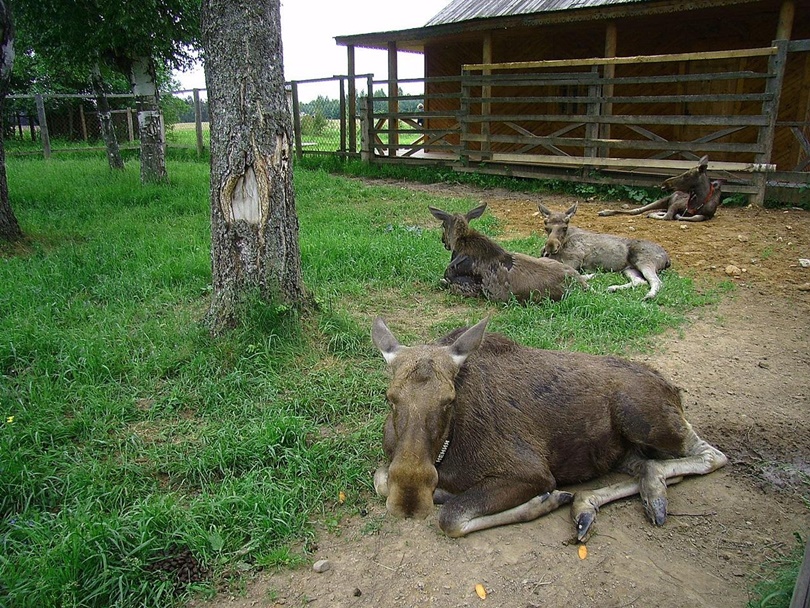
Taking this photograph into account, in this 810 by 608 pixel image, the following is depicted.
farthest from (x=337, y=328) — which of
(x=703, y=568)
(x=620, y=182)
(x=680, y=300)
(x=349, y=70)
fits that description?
(x=349, y=70)

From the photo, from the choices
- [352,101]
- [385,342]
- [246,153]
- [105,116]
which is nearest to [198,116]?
[352,101]

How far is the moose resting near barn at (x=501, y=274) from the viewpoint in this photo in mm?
7062

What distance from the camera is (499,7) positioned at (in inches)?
669

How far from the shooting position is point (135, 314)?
20.6 ft

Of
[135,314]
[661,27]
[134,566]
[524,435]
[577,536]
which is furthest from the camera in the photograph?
[661,27]

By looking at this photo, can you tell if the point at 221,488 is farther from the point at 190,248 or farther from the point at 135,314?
the point at 190,248

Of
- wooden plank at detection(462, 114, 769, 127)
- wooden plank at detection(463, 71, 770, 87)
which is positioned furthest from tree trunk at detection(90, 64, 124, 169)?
wooden plank at detection(462, 114, 769, 127)

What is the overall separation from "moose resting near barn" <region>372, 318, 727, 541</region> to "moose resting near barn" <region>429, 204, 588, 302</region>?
112 inches

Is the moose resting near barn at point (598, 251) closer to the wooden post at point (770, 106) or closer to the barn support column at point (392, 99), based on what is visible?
the wooden post at point (770, 106)

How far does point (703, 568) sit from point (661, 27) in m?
→ 16.4

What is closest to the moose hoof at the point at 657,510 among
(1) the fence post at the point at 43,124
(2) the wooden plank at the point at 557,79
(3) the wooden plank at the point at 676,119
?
(3) the wooden plank at the point at 676,119

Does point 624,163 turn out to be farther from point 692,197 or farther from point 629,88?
point 629,88

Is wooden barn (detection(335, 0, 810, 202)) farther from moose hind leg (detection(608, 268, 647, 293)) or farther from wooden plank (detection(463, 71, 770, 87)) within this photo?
moose hind leg (detection(608, 268, 647, 293))

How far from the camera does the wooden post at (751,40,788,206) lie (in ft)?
38.4
